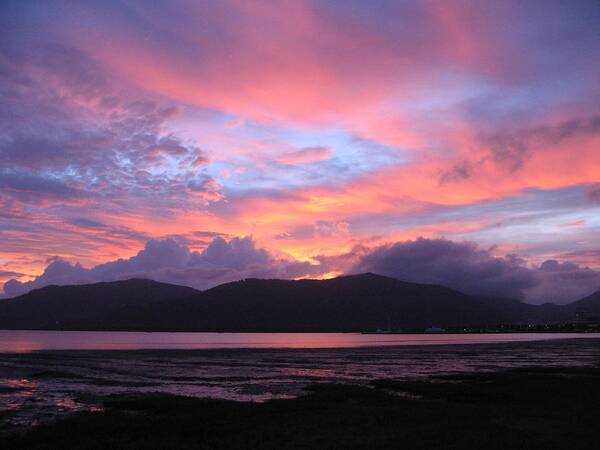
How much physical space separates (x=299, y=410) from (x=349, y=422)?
4.98 m

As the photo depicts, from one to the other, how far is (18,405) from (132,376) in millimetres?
20832

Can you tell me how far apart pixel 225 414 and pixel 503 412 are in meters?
16.1

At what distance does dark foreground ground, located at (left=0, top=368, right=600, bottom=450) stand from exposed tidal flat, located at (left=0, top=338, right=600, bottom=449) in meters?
0.06

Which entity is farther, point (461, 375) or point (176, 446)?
point (461, 375)

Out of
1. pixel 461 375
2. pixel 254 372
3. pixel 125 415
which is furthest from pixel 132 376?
pixel 461 375

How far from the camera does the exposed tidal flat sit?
25422mm

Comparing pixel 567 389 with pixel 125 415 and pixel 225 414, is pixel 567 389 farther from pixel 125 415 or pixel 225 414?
pixel 125 415

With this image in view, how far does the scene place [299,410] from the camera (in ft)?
111

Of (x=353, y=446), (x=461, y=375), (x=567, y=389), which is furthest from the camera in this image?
(x=461, y=375)

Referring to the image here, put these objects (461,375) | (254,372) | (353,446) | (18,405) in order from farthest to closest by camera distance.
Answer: (254,372) → (461,375) → (18,405) → (353,446)

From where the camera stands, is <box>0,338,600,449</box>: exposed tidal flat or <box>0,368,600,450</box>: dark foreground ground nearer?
<box>0,368,600,450</box>: dark foreground ground

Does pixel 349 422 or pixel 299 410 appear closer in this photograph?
pixel 349 422

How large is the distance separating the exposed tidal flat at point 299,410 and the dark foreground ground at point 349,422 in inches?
2.4

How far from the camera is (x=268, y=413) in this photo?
32719mm
